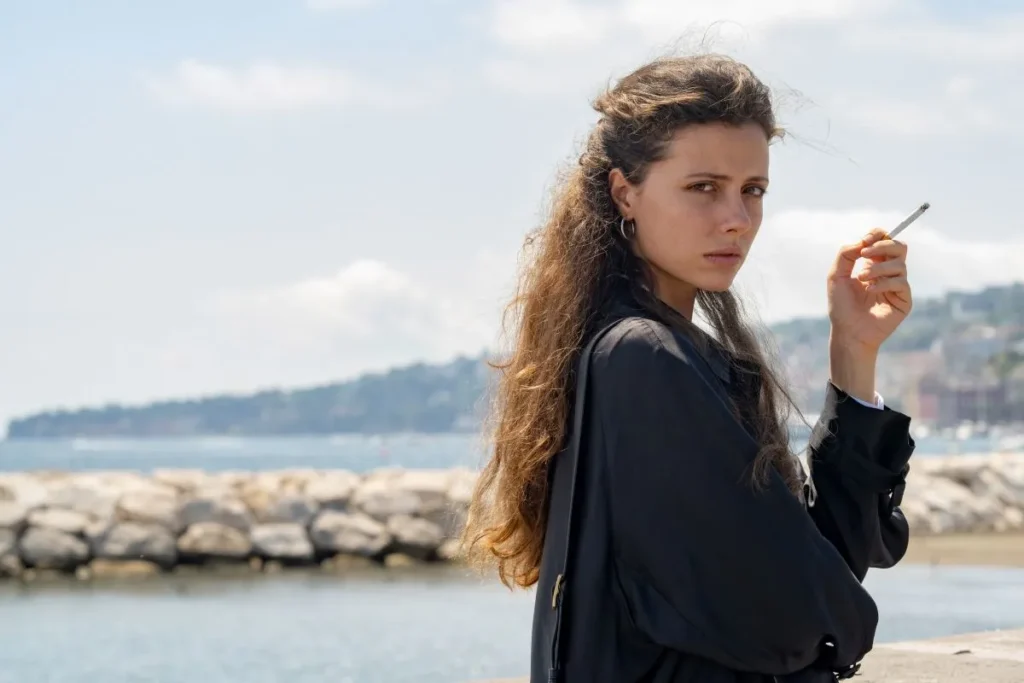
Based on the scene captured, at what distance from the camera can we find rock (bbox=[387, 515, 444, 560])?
13.6 meters

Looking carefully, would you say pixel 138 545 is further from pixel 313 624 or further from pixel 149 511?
pixel 313 624

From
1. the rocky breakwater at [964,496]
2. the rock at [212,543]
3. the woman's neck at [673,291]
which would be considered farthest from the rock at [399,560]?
the woman's neck at [673,291]

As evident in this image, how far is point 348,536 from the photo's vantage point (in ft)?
44.2

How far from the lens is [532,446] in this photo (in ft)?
7.02

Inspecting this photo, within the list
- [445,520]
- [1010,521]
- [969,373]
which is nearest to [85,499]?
[445,520]

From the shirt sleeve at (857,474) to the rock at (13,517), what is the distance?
11.9 meters

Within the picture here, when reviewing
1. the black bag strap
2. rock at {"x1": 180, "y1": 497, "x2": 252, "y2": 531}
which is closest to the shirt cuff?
the black bag strap

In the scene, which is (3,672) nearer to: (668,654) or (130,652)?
→ (130,652)

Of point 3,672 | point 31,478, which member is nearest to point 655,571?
point 3,672

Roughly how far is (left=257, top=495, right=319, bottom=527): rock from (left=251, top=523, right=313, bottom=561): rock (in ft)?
0.89

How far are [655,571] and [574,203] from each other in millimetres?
658

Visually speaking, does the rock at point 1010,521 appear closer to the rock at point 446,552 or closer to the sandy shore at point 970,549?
the sandy shore at point 970,549

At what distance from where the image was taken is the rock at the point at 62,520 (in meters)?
12.9

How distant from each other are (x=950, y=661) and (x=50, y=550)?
10.3 metres
